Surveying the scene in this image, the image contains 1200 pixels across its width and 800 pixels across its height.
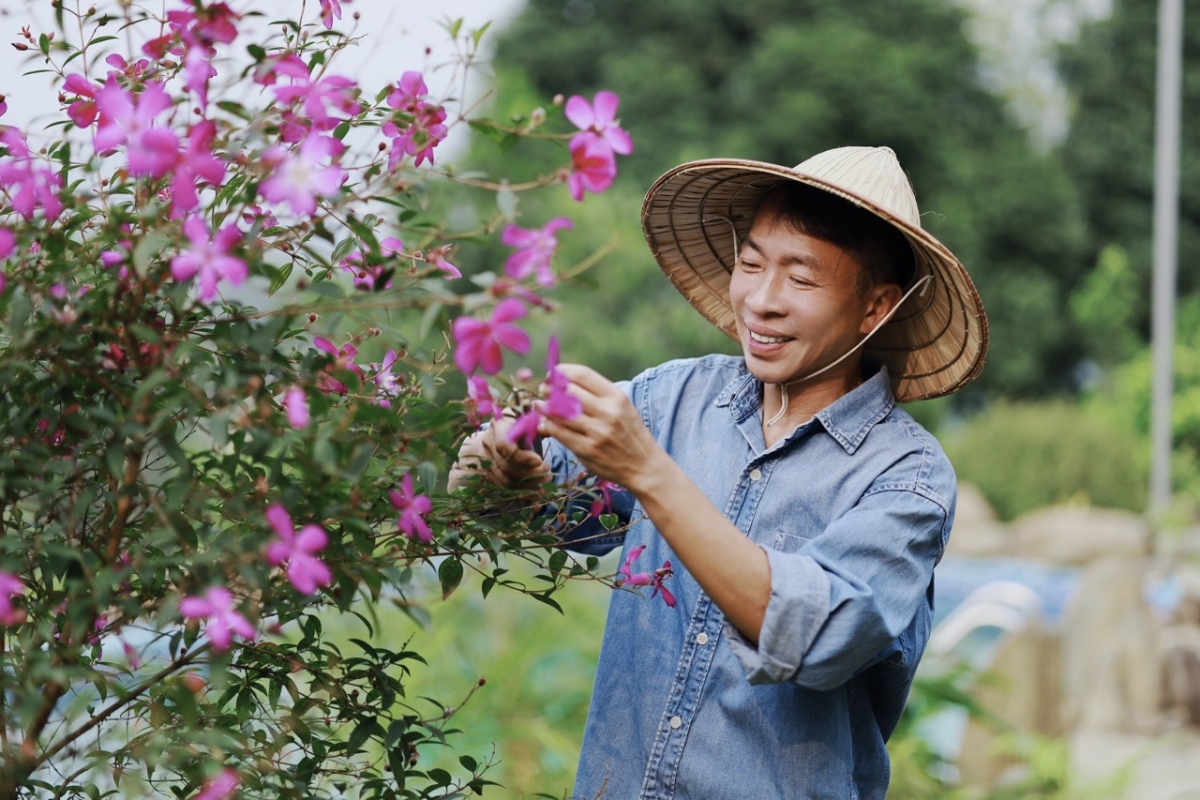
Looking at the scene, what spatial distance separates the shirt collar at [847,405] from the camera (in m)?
1.82

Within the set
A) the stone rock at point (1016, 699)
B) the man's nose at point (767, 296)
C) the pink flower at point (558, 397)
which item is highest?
the stone rock at point (1016, 699)

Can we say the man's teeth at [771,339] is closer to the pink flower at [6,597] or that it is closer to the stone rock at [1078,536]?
the pink flower at [6,597]

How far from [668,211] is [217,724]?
102 cm

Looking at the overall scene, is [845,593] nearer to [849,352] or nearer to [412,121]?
[849,352]

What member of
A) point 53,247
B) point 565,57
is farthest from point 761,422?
point 565,57

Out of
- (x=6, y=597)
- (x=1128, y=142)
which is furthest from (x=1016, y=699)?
(x=1128, y=142)

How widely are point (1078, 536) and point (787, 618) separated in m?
11.3

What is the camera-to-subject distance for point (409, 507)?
50.1 inches

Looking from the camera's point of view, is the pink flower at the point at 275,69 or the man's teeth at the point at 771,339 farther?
the man's teeth at the point at 771,339

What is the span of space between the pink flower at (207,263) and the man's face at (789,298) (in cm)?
83

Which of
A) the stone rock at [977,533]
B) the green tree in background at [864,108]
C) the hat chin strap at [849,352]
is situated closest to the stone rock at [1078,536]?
the stone rock at [977,533]

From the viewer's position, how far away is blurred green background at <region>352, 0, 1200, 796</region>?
51.5 feet

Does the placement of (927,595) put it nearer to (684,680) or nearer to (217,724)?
(684,680)

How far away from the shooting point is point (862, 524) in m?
1.60
